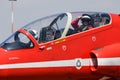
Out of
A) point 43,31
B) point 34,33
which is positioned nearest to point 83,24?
point 43,31

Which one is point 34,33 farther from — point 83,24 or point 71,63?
point 83,24

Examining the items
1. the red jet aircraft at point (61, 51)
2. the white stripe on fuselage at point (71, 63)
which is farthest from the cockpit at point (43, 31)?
the white stripe on fuselage at point (71, 63)

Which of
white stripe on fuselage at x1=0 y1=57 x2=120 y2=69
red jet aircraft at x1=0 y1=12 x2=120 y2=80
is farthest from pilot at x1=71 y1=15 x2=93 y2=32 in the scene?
white stripe on fuselage at x1=0 y1=57 x2=120 y2=69

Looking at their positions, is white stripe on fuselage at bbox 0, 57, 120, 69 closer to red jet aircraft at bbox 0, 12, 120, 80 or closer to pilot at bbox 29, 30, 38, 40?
red jet aircraft at bbox 0, 12, 120, 80

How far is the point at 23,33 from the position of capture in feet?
45.0

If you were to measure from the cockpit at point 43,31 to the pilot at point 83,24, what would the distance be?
0.13 m

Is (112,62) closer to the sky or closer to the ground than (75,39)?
closer to the ground

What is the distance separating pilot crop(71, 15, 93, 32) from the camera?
14.3 metres

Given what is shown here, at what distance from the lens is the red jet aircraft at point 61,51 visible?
12.8m

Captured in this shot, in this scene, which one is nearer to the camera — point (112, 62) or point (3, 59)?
point (3, 59)

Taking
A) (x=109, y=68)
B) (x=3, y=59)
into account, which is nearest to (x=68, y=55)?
(x=109, y=68)

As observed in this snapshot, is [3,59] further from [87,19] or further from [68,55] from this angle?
[87,19]

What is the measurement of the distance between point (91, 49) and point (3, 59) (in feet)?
10.8

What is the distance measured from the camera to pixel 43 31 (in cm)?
1391
